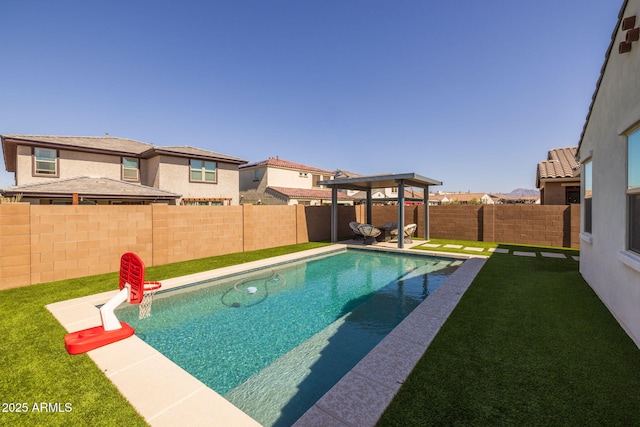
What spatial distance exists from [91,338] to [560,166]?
2065cm

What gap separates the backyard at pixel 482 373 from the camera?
2.39m

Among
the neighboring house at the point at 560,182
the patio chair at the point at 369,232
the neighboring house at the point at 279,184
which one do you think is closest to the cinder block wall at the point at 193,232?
the patio chair at the point at 369,232

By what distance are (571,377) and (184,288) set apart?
298 inches

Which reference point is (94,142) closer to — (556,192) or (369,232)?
(369,232)

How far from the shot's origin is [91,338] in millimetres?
3781

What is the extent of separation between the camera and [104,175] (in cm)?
1625

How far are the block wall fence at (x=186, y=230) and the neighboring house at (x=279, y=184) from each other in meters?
8.71

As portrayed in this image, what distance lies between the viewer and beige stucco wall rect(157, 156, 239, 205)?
17062 mm

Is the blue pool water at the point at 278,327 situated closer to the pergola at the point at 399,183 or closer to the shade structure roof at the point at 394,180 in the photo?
the pergola at the point at 399,183

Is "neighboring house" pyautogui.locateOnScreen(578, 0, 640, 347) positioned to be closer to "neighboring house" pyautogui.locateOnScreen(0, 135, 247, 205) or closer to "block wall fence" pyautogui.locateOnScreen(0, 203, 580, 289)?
"block wall fence" pyautogui.locateOnScreen(0, 203, 580, 289)

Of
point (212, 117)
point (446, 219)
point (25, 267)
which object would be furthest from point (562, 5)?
point (212, 117)

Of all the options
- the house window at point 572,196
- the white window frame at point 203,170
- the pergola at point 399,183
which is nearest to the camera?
the pergola at point 399,183

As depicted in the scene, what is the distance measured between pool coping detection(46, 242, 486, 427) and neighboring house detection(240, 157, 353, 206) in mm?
20150

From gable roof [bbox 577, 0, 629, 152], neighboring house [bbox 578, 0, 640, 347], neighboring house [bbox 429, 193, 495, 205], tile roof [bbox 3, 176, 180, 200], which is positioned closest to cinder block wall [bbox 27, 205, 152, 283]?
tile roof [bbox 3, 176, 180, 200]
